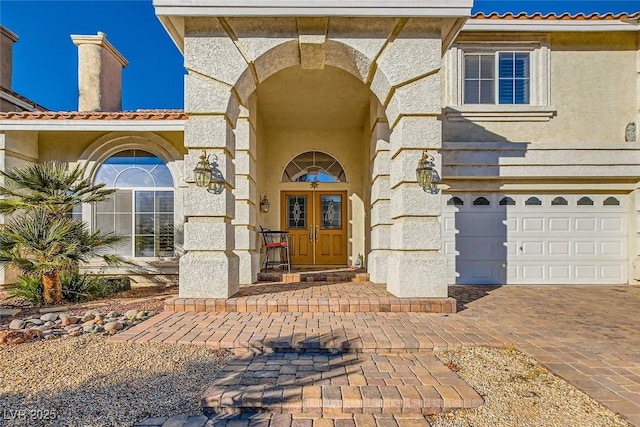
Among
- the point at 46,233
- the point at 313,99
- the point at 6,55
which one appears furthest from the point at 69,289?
the point at 6,55

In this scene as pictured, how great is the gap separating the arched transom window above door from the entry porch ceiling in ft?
2.70

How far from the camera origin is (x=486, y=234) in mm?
7863

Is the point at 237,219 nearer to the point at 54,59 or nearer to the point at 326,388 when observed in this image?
the point at 326,388

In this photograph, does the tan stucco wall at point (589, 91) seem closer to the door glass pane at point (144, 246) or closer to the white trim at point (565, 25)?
the white trim at point (565, 25)

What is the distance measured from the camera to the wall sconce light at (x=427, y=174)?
5.04 metres

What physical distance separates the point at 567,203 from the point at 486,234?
1.96 meters

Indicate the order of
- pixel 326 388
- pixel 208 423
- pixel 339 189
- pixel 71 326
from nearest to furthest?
pixel 208 423
pixel 326 388
pixel 71 326
pixel 339 189

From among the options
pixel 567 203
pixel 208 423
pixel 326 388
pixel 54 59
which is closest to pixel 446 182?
pixel 567 203

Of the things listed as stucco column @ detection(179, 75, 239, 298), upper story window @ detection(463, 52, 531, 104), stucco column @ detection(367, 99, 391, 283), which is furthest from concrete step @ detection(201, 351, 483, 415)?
upper story window @ detection(463, 52, 531, 104)

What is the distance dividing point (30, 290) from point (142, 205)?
9.44ft

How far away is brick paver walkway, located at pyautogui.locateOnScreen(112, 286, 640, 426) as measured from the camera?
3066mm

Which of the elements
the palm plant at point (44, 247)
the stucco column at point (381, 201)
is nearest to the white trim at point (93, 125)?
the palm plant at point (44, 247)

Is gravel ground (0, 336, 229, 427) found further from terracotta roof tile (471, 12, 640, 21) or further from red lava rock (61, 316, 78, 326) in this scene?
terracotta roof tile (471, 12, 640, 21)

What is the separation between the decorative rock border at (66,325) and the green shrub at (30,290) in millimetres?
1025
